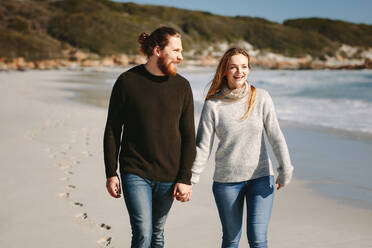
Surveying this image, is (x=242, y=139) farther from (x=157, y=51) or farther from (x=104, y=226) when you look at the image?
(x=104, y=226)

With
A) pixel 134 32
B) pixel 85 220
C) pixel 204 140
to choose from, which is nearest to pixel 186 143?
pixel 204 140

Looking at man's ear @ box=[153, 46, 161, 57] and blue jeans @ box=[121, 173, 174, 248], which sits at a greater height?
man's ear @ box=[153, 46, 161, 57]

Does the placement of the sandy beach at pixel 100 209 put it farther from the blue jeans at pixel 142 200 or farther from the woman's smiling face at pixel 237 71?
the woman's smiling face at pixel 237 71

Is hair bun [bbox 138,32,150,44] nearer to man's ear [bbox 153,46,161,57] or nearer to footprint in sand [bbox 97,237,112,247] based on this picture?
man's ear [bbox 153,46,161,57]

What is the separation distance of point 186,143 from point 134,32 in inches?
3641

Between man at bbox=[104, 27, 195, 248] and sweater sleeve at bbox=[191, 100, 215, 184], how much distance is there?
0.11m

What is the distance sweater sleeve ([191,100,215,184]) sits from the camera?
2346 mm

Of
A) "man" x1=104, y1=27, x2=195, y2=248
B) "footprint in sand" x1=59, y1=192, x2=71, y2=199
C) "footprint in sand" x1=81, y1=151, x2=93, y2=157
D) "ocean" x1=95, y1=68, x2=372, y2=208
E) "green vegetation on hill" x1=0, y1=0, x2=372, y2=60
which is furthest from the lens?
"green vegetation on hill" x1=0, y1=0, x2=372, y2=60

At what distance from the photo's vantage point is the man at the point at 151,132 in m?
2.14

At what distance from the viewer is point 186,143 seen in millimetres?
2225

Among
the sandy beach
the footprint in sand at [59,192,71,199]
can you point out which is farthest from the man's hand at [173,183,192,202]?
the footprint in sand at [59,192,71,199]

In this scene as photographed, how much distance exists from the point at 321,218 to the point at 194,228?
1347 millimetres

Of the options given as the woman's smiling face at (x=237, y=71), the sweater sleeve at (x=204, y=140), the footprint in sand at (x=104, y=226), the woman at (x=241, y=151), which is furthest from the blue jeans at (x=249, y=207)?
the footprint in sand at (x=104, y=226)

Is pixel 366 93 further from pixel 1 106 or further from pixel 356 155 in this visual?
pixel 1 106
